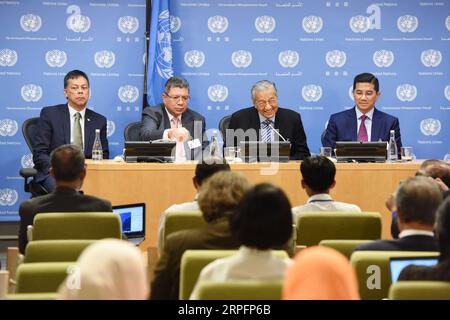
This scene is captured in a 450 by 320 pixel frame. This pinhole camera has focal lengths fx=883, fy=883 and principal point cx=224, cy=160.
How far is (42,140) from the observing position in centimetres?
871

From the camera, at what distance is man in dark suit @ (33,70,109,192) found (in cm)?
883

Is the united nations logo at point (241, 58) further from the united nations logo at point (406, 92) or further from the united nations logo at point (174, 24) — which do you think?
the united nations logo at point (406, 92)

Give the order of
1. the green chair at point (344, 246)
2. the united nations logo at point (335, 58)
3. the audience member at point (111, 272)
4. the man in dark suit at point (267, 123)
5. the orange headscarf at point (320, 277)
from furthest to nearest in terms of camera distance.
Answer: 1. the united nations logo at point (335, 58)
2. the man in dark suit at point (267, 123)
3. the green chair at point (344, 246)
4. the audience member at point (111, 272)
5. the orange headscarf at point (320, 277)

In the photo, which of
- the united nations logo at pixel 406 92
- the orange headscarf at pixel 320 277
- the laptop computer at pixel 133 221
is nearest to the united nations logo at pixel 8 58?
the laptop computer at pixel 133 221

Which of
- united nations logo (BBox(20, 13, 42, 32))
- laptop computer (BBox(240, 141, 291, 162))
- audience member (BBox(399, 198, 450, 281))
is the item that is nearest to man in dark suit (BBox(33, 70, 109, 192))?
united nations logo (BBox(20, 13, 42, 32))

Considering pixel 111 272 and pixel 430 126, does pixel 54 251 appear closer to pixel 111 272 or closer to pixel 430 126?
pixel 111 272

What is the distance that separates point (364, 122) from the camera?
9062mm

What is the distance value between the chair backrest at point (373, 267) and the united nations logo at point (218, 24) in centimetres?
629

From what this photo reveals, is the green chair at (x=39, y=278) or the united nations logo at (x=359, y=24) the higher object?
the united nations logo at (x=359, y=24)

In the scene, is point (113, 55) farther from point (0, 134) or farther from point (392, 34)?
point (392, 34)

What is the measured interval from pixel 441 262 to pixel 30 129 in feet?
19.9

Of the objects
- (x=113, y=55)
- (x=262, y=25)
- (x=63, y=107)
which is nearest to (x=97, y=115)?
(x=63, y=107)

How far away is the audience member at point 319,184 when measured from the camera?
5.74 metres

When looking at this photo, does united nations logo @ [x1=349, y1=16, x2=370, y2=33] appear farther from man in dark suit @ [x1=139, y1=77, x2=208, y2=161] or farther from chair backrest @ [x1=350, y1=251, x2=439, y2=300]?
chair backrest @ [x1=350, y1=251, x2=439, y2=300]
